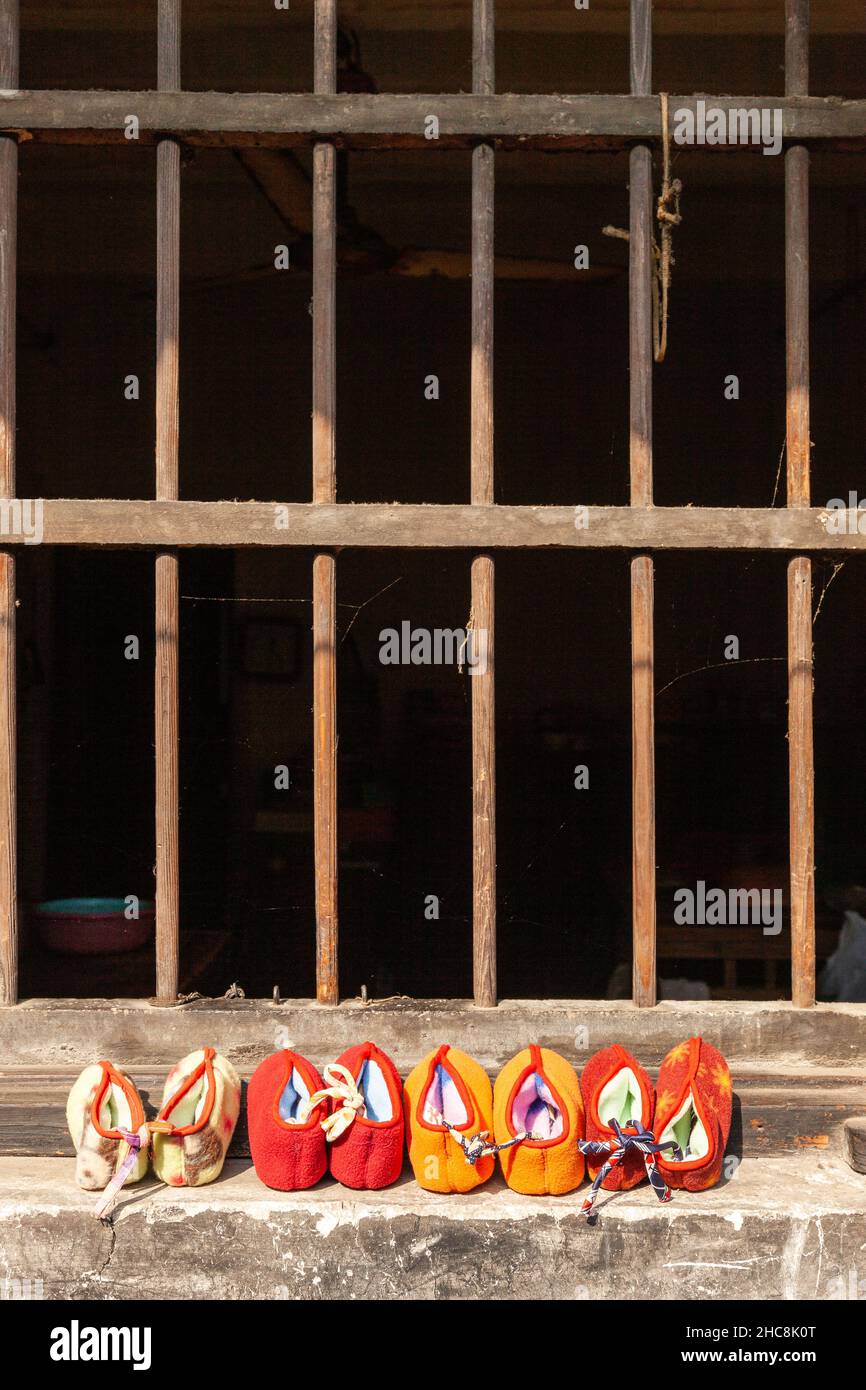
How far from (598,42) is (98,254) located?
335 centimetres

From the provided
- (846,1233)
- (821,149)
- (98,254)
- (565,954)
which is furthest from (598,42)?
(565,954)

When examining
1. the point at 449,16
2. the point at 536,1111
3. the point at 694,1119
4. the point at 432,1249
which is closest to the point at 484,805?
the point at 536,1111

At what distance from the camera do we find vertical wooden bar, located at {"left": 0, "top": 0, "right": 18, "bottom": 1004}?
91.5 inches

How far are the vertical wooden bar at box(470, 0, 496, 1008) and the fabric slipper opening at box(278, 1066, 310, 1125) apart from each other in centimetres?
37

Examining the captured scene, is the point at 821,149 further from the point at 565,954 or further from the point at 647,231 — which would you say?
the point at 565,954

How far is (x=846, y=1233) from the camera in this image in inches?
80.7

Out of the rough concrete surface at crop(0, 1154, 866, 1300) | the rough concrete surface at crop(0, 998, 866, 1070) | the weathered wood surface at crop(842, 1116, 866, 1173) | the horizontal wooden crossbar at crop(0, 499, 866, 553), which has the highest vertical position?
the horizontal wooden crossbar at crop(0, 499, 866, 553)

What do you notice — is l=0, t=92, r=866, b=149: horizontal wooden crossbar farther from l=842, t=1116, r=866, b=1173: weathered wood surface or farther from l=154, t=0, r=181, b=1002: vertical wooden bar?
l=842, t=1116, r=866, b=1173: weathered wood surface

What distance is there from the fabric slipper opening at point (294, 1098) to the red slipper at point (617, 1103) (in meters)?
0.51

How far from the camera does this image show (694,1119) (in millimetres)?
2158

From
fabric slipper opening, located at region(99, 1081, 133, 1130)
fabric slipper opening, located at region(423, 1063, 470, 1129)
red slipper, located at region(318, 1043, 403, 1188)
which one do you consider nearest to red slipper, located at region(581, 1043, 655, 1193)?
fabric slipper opening, located at region(423, 1063, 470, 1129)

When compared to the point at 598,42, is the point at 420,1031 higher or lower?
lower

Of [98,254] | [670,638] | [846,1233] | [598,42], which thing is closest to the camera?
[846,1233]

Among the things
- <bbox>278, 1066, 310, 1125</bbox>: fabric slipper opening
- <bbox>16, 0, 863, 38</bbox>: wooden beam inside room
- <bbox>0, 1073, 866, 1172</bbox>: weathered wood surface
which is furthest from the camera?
<bbox>16, 0, 863, 38</bbox>: wooden beam inside room
